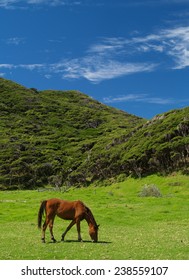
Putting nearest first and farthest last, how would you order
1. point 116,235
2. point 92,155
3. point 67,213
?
point 67,213 → point 116,235 → point 92,155

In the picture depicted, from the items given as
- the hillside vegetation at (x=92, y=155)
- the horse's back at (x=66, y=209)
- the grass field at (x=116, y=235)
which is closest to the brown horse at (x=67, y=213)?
the horse's back at (x=66, y=209)

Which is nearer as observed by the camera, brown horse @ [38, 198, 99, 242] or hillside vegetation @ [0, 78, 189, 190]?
brown horse @ [38, 198, 99, 242]

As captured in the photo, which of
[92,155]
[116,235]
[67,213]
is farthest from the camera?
[92,155]

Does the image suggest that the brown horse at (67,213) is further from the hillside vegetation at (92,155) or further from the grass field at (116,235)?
the hillside vegetation at (92,155)

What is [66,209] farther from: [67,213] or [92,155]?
[92,155]

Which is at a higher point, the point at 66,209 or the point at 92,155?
the point at 92,155

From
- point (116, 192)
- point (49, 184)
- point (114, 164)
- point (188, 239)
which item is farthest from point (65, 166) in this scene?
point (188, 239)

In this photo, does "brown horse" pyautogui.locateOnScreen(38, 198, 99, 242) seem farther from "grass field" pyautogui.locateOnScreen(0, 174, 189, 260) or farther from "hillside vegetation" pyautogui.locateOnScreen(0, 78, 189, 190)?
"hillside vegetation" pyautogui.locateOnScreen(0, 78, 189, 190)

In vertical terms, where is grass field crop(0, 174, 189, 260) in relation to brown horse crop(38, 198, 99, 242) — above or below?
below

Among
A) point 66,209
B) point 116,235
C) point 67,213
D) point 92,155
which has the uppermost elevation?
point 92,155

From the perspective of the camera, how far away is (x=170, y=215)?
4359 cm

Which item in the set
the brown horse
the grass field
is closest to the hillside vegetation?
the grass field

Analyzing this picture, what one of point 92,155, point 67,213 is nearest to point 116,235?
point 67,213
